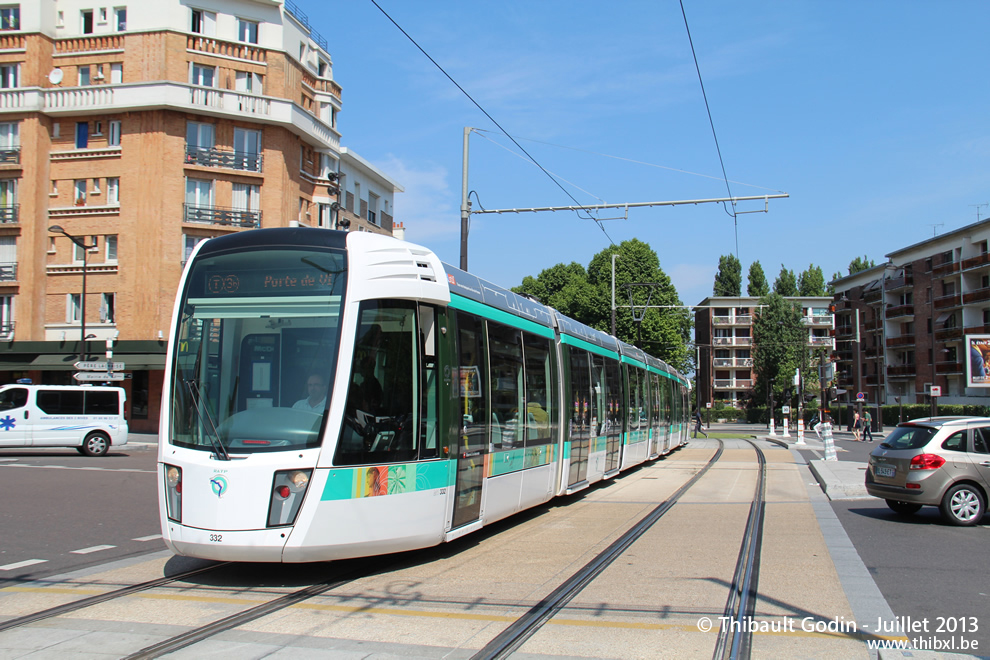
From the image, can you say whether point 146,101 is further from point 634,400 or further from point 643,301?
point 643,301

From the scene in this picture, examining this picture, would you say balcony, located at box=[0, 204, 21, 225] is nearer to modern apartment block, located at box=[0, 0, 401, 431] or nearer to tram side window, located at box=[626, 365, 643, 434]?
modern apartment block, located at box=[0, 0, 401, 431]

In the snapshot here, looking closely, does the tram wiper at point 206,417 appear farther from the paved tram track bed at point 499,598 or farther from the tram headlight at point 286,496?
the paved tram track bed at point 499,598

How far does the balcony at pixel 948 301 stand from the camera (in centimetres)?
6219

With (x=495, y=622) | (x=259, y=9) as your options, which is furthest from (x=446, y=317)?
(x=259, y=9)

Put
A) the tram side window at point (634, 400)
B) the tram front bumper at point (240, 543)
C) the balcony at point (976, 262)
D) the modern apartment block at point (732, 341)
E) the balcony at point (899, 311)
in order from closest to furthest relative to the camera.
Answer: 1. the tram front bumper at point (240, 543)
2. the tram side window at point (634, 400)
3. the balcony at point (976, 262)
4. the balcony at point (899, 311)
5. the modern apartment block at point (732, 341)

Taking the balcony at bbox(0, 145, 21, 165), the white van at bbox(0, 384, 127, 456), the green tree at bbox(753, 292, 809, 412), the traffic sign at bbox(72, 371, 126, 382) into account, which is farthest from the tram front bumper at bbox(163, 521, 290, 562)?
the green tree at bbox(753, 292, 809, 412)

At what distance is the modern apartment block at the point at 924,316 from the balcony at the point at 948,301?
74mm

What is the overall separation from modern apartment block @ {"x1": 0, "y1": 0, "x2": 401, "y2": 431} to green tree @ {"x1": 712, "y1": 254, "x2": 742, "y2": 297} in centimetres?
7430

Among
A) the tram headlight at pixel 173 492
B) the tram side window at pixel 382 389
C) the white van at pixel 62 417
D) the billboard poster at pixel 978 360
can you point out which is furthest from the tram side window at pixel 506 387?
the billboard poster at pixel 978 360

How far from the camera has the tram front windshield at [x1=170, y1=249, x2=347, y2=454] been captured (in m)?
7.10

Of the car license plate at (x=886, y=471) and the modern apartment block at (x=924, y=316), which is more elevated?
the modern apartment block at (x=924, y=316)

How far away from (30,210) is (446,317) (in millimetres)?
35284

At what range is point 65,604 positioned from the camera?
6.54m

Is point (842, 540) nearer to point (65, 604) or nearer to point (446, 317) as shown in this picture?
point (446, 317)
